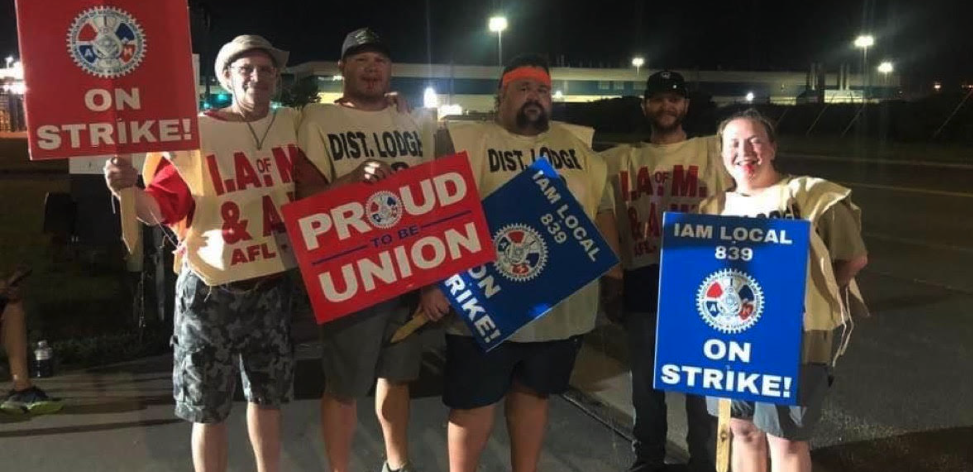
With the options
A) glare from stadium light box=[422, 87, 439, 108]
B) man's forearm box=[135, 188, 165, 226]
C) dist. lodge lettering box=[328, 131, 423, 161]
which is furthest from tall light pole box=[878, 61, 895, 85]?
man's forearm box=[135, 188, 165, 226]

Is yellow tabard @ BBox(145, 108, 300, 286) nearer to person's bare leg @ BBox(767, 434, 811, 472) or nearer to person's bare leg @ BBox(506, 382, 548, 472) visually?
person's bare leg @ BBox(506, 382, 548, 472)

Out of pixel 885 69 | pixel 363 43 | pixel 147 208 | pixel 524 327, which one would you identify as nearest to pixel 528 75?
pixel 363 43

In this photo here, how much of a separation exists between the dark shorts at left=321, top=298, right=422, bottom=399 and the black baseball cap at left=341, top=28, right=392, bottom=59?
3.33ft

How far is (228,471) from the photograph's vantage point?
406 cm

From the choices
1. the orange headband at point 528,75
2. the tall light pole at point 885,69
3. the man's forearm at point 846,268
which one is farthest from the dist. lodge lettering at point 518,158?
the tall light pole at point 885,69

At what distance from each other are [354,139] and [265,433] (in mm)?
1238

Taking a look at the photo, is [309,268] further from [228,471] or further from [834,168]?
[834,168]

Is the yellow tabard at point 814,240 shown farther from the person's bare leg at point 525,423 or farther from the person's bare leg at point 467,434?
the person's bare leg at point 467,434

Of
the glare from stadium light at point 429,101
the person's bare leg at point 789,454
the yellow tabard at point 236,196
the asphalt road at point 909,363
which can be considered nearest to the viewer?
the person's bare leg at point 789,454

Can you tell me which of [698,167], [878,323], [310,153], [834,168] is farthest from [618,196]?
[834,168]

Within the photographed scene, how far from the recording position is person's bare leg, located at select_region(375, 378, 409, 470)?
366cm

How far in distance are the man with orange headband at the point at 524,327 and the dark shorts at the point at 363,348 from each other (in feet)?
0.63

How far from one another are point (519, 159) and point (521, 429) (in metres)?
1.12

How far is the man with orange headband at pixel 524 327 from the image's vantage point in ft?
11.3
